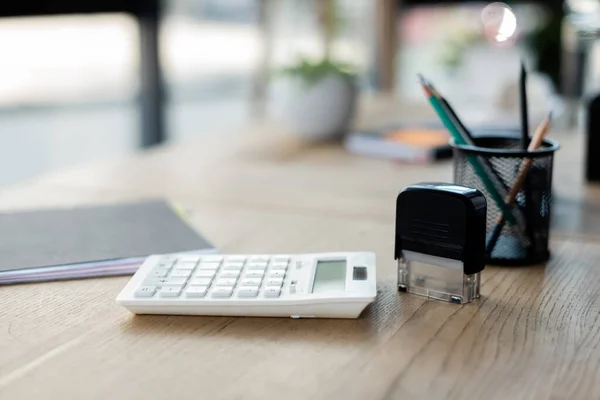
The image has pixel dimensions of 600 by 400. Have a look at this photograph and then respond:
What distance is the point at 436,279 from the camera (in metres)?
0.76

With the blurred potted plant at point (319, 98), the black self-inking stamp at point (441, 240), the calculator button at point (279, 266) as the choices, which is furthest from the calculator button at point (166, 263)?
the blurred potted plant at point (319, 98)

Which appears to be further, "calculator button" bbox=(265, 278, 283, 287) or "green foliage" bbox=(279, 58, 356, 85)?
"green foliage" bbox=(279, 58, 356, 85)

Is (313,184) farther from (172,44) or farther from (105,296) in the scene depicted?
(172,44)

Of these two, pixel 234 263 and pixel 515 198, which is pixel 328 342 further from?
pixel 515 198

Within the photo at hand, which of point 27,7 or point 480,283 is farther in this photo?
point 27,7

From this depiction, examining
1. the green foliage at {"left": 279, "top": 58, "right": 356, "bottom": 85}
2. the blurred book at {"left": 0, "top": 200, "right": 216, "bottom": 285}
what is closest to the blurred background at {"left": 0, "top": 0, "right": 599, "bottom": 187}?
the green foliage at {"left": 279, "top": 58, "right": 356, "bottom": 85}

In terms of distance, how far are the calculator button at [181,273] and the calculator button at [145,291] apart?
4cm

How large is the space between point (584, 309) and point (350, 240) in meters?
0.32

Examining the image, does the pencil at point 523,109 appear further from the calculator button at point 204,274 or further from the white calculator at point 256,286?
the calculator button at point 204,274

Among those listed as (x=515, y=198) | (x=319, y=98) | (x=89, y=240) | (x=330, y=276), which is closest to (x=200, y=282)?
(x=330, y=276)

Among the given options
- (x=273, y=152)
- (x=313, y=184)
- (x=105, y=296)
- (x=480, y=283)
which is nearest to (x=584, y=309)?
(x=480, y=283)

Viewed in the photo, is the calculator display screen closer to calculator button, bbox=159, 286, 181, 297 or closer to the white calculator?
the white calculator

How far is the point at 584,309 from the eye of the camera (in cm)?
74

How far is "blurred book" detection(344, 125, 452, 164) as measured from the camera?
149 cm
